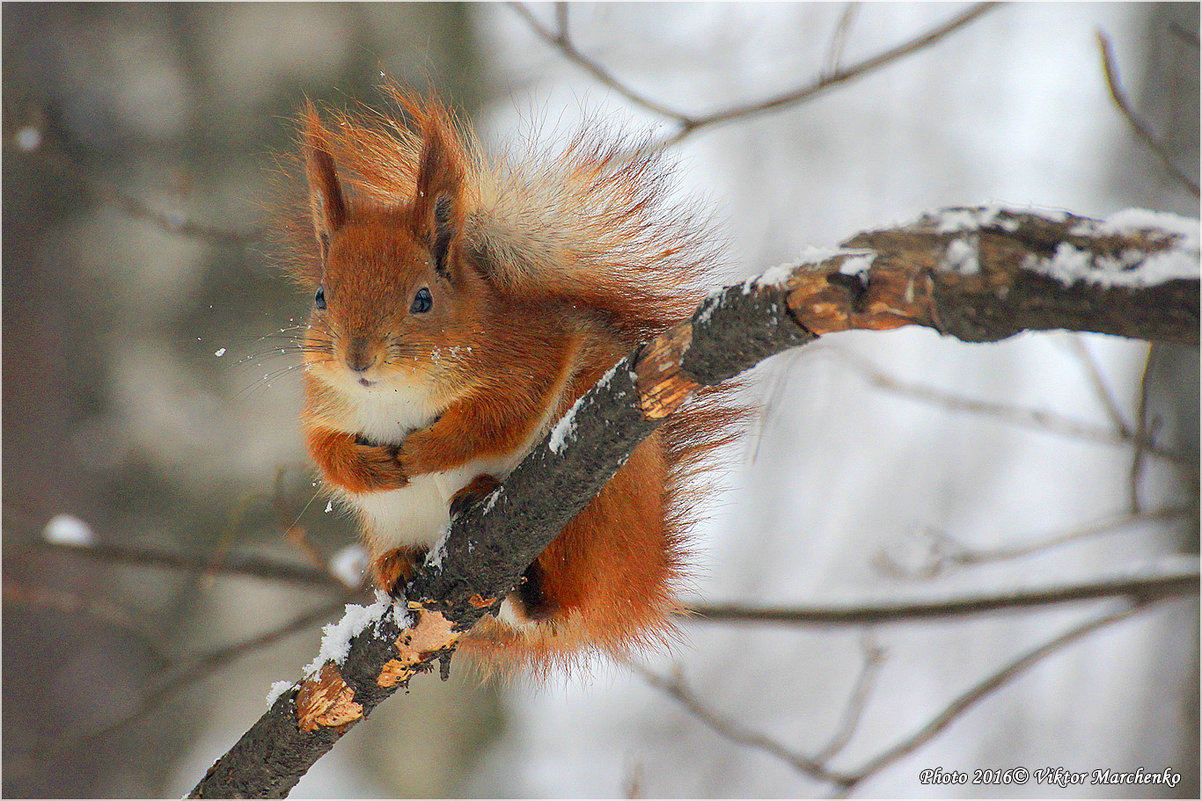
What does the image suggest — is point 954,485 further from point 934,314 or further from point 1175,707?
point 934,314

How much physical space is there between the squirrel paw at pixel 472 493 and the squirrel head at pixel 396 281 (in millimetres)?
111

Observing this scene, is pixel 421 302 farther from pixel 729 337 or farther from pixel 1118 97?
pixel 1118 97

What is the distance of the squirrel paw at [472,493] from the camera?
0.94m

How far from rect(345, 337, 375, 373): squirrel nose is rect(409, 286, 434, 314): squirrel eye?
0.27ft

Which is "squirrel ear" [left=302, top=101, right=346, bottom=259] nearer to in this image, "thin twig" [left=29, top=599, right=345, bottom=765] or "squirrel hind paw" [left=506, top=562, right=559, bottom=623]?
"squirrel hind paw" [left=506, top=562, right=559, bottom=623]

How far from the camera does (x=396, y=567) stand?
1.02 meters

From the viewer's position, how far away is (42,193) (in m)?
2.24

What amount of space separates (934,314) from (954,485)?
3.32m

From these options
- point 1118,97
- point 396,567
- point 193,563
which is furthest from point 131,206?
point 1118,97

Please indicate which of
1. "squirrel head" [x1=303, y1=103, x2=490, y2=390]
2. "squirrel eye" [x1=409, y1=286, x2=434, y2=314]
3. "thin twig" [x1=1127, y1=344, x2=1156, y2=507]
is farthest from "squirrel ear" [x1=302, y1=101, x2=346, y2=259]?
"thin twig" [x1=1127, y1=344, x2=1156, y2=507]

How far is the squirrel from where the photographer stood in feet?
3.21

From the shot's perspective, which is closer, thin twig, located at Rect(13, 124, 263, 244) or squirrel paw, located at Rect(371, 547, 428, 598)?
squirrel paw, located at Rect(371, 547, 428, 598)

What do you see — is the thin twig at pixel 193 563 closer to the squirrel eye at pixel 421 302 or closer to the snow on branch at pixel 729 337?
the snow on branch at pixel 729 337

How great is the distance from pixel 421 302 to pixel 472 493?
21 centimetres
